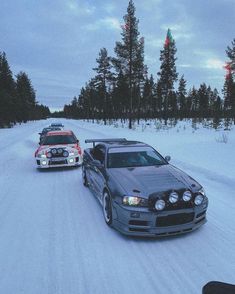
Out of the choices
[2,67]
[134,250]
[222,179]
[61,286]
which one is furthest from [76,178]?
[2,67]

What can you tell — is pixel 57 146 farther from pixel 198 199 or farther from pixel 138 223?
pixel 198 199

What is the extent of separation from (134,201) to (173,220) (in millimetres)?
703

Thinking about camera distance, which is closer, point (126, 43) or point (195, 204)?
point (195, 204)

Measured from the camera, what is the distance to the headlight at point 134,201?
464 centimetres

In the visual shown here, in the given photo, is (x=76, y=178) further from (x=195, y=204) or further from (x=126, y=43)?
(x=126, y=43)

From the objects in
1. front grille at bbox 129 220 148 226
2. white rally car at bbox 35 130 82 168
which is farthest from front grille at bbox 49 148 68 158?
front grille at bbox 129 220 148 226

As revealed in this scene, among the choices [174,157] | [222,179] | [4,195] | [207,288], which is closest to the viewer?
[207,288]

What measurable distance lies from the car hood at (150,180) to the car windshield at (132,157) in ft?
1.04

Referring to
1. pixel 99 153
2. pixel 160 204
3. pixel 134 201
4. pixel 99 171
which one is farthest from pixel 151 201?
pixel 99 153

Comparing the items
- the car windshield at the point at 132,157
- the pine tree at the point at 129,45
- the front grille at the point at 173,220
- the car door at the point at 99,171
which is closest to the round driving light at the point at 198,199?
the front grille at the point at 173,220

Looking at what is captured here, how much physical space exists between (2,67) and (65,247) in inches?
2224

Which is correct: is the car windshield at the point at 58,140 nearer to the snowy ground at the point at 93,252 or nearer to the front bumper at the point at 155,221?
the snowy ground at the point at 93,252

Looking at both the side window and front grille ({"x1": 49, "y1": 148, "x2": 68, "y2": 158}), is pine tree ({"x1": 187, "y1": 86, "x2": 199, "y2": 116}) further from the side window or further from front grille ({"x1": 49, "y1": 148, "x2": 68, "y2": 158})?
the side window

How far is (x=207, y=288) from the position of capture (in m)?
1.80
